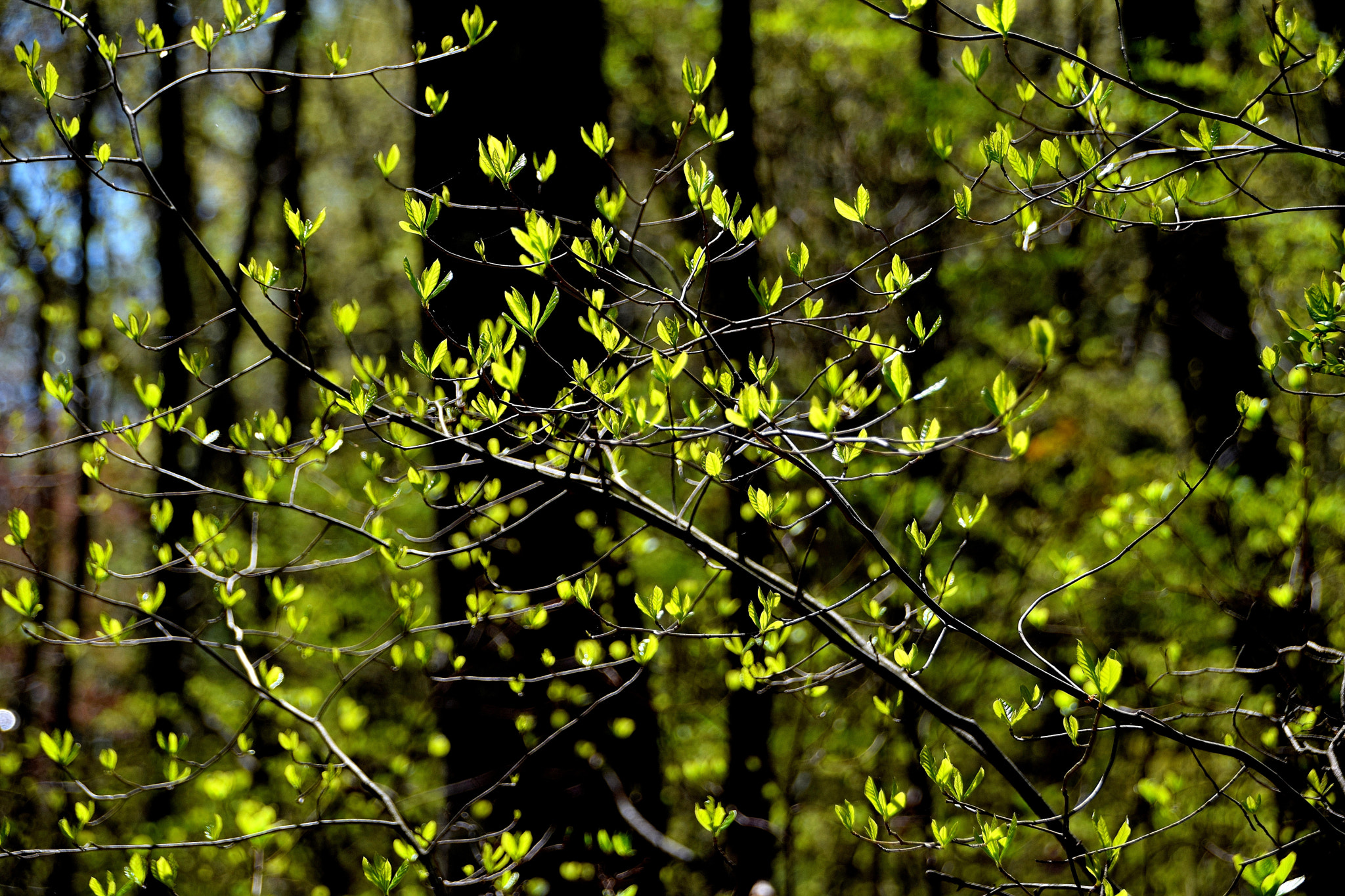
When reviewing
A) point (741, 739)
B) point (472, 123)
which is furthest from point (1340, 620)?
point (472, 123)

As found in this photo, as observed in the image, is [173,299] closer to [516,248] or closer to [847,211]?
[516,248]

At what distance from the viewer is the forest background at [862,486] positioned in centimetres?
313

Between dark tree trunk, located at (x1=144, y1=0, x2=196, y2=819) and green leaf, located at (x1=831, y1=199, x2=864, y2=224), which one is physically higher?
dark tree trunk, located at (x1=144, y1=0, x2=196, y2=819)

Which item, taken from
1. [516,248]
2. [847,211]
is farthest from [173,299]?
[847,211]

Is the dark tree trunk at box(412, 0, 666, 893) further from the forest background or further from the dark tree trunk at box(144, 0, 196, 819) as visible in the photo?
the dark tree trunk at box(144, 0, 196, 819)

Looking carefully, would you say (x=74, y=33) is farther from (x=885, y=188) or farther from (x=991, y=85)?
(x=991, y=85)

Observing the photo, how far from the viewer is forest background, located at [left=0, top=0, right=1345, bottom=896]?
313cm

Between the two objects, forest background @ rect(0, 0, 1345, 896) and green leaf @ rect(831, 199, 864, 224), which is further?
forest background @ rect(0, 0, 1345, 896)

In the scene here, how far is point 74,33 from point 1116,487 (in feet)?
25.6

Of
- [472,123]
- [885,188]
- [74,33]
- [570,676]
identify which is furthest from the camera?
[74,33]

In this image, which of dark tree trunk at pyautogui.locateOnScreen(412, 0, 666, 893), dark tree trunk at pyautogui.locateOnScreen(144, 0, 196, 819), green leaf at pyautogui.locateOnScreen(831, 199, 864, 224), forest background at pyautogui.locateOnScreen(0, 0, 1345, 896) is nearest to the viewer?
green leaf at pyautogui.locateOnScreen(831, 199, 864, 224)

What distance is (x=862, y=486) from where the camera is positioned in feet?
14.5

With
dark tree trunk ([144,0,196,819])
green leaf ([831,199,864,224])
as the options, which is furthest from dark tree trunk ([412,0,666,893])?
dark tree trunk ([144,0,196,819])

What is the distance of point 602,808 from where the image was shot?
319 cm
